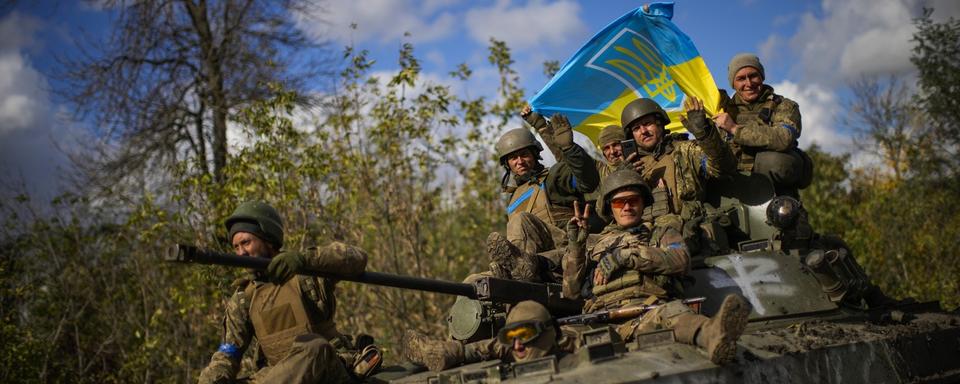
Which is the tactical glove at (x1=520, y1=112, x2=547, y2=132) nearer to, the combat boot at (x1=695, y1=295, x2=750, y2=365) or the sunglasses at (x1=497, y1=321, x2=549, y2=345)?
the sunglasses at (x1=497, y1=321, x2=549, y2=345)

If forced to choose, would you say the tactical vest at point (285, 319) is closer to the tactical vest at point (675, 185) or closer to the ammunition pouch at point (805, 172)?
the tactical vest at point (675, 185)

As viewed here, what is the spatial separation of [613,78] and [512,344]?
Answer: 6.05 metres

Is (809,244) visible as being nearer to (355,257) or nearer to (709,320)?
(709,320)

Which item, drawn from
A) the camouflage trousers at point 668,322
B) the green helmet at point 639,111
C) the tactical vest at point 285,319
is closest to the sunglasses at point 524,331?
the camouflage trousers at point 668,322

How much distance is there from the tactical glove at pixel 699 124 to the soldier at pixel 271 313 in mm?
3218

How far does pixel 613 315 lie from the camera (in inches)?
292

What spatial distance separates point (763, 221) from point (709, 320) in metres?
2.85

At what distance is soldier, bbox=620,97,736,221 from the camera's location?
863 centimetres

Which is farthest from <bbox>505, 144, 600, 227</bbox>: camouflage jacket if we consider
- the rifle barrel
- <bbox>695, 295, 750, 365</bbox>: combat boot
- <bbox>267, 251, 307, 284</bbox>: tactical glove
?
<bbox>267, 251, 307, 284</bbox>: tactical glove

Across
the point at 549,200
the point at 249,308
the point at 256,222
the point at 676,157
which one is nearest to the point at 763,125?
the point at 676,157

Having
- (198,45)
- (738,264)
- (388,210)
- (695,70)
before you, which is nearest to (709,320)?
(738,264)

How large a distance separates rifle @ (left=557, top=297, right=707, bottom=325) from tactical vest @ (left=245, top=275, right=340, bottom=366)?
1752mm

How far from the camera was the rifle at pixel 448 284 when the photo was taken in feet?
19.4

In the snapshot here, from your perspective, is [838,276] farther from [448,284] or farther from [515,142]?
[515,142]
